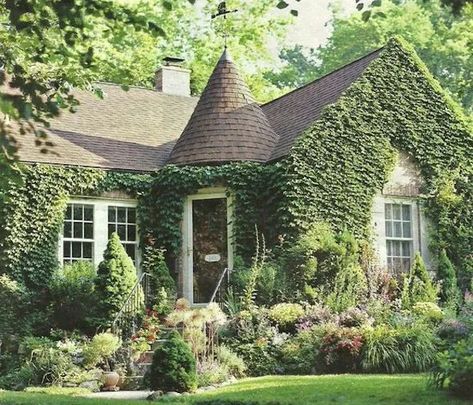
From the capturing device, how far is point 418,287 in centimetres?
1686

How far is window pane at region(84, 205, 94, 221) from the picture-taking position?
18.5 meters

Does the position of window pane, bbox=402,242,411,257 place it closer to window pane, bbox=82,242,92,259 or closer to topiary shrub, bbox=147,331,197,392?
window pane, bbox=82,242,92,259

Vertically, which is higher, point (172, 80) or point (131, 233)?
point (172, 80)

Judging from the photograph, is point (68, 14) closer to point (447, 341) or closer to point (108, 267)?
point (447, 341)

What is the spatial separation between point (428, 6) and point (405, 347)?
33416mm

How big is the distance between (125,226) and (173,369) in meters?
7.67

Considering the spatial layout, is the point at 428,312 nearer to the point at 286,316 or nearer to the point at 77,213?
the point at 286,316

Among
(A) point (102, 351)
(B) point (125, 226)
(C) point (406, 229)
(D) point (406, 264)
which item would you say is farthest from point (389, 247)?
(A) point (102, 351)

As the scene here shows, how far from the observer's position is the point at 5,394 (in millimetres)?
11500

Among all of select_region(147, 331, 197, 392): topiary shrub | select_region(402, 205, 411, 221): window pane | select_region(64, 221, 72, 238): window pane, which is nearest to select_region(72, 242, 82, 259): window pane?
select_region(64, 221, 72, 238): window pane

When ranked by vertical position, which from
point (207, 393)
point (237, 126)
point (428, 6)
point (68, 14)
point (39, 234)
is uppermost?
point (428, 6)

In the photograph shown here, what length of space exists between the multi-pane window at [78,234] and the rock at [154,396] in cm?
734

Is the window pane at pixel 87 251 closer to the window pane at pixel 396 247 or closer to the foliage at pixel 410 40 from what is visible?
the window pane at pixel 396 247

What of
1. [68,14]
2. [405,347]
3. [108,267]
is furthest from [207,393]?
[68,14]
